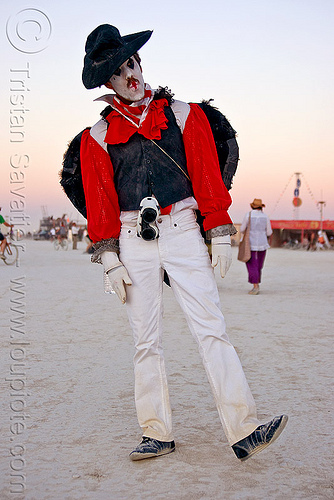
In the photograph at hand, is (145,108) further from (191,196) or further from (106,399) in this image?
(106,399)

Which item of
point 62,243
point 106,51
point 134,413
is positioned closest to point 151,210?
point 106,51

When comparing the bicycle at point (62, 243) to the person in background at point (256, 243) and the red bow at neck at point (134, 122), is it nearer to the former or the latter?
the person in background at point (256, 243)

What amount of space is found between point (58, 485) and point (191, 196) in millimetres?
1572

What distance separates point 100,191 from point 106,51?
2.37ft

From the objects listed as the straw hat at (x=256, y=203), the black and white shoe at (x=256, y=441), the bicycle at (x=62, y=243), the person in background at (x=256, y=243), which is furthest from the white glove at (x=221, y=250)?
the bicycle at (x=62, y=243)

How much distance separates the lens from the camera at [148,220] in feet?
10.2

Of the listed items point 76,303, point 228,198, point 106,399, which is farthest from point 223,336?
point 76,303

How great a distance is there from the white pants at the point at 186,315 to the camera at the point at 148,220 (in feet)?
0.35

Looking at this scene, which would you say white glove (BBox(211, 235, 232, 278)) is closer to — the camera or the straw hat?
the camera

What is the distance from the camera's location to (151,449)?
324 centimetres

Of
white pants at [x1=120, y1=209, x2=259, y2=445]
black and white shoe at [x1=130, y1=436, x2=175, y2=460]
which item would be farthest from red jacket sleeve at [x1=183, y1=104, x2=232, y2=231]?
black and white shoe at [x1=130, y1=436, x2=175, y2=460]

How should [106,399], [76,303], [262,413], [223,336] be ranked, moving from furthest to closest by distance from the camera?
[76,303] → [106,399] → [262,413] → [223,336]

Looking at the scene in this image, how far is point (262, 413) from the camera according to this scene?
12.9 feet

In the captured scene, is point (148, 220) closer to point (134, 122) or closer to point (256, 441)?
point (134, 122)
